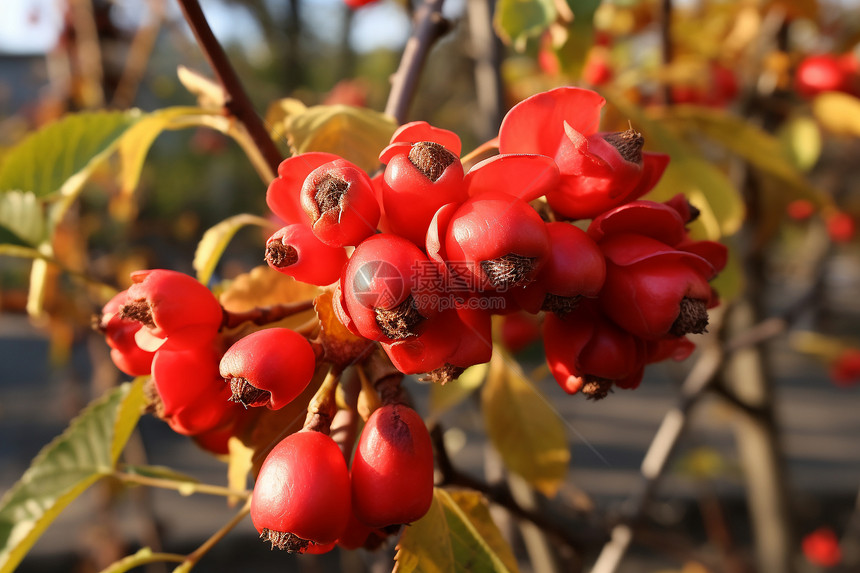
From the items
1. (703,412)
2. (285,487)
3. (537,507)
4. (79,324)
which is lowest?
(703,412)

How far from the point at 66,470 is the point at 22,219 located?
0.92ft

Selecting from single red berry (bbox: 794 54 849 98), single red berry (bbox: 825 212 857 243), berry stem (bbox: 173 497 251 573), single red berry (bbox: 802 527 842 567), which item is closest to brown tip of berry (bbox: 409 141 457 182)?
berry stem (bbox: 173 497 251 573)

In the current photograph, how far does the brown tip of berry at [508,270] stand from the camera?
372mm

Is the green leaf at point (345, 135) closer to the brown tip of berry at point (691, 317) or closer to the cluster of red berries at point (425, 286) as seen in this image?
the cluster of red berries at point (425, 286)

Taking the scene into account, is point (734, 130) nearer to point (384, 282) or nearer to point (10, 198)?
point (384, 282)

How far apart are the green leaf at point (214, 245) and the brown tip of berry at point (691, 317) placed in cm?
43

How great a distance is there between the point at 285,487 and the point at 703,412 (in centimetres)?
495

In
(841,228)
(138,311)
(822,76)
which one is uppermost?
(138,311)

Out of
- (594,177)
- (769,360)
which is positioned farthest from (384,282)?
(769,360)

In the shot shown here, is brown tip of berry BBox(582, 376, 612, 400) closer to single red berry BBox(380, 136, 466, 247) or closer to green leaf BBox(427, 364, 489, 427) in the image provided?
single red berry BBox(380, 136, 466, 247)

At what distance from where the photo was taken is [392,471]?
412mm

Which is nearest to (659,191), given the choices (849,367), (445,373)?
(445,373)

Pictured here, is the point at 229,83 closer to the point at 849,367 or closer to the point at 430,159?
the point at 430,159

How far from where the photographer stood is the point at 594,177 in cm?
44
